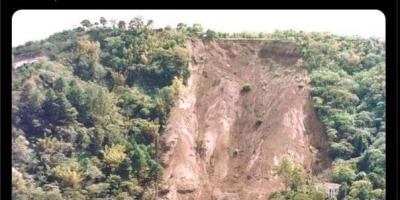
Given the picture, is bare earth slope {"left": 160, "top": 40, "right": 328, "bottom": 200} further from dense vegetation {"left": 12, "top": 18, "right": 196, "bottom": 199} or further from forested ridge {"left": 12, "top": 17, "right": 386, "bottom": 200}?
dense vegetation {"left": 12, "top": 18, "right": 196, "bottom": 199}

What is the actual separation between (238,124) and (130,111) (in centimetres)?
183

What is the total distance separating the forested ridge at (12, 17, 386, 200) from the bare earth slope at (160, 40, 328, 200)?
0.25 m

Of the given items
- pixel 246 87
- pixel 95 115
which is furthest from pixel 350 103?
pixel 95 115

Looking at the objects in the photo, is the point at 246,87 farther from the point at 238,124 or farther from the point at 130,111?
the point at 130,111

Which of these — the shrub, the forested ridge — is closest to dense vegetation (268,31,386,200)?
the forested ridge

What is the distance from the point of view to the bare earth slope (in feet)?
22.4

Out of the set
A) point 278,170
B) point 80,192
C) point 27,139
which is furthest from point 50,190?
point 278,170

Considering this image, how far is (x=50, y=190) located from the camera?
17.8ft

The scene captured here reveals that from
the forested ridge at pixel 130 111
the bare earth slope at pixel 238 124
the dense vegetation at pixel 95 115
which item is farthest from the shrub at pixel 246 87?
the dense vegetation at pixel 95 115

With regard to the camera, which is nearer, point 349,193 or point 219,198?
point 349,193

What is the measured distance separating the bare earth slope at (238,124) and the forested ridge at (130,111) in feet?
0.82
